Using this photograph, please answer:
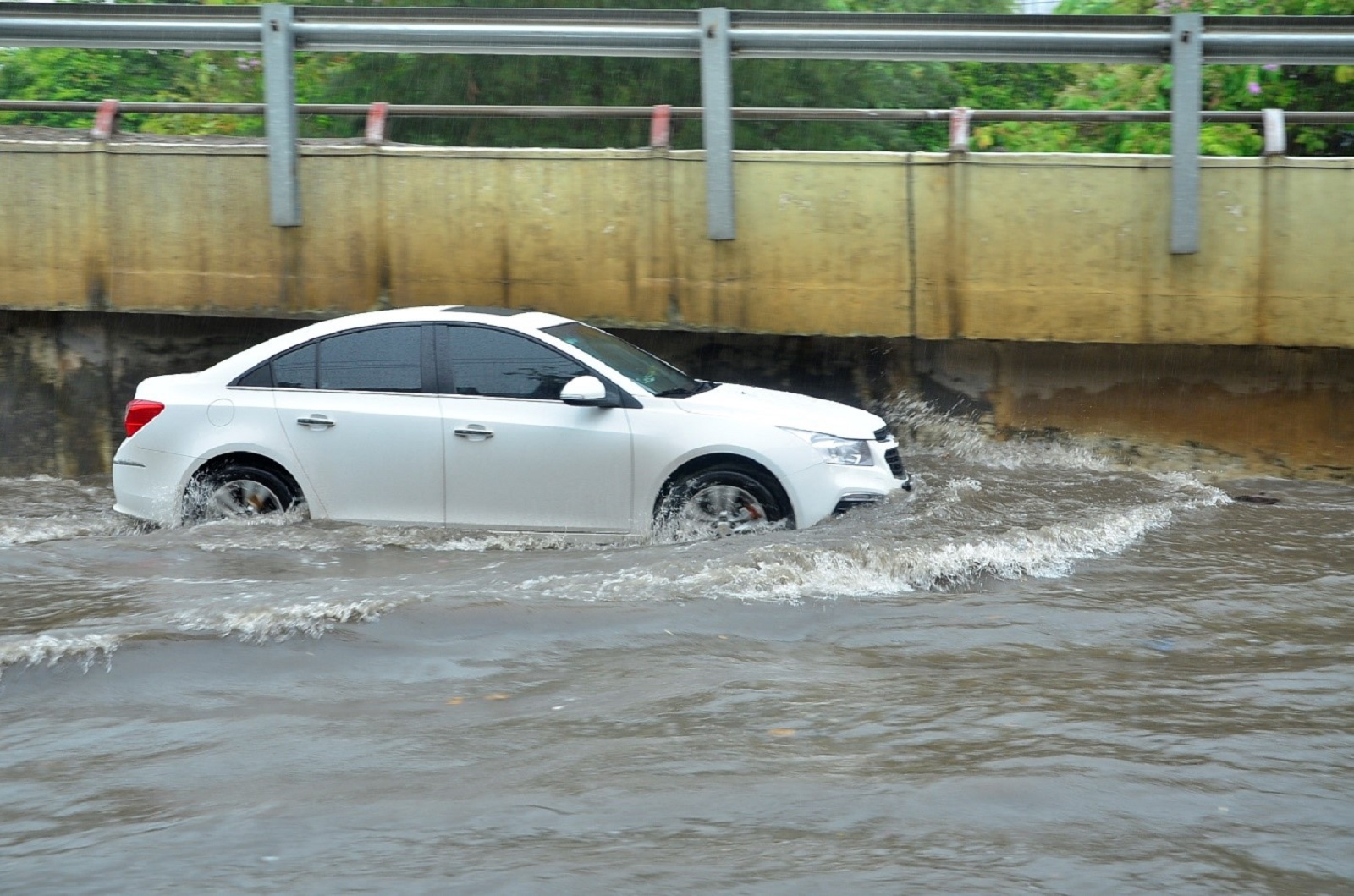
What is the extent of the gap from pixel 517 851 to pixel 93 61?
13047mm

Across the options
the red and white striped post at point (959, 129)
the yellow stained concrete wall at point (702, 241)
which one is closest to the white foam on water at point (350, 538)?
the yellow stained concrete wall at point (702, 241)

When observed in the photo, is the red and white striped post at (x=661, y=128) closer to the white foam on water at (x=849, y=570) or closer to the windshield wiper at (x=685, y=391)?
the windshield wiper at (x=685, y=391)

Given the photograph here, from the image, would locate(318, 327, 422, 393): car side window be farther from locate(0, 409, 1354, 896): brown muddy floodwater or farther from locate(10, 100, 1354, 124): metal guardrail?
locate(10, 100, 1354, 124): metal guardrail

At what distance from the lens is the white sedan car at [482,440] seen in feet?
25.7

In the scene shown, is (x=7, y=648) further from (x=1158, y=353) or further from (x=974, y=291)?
(x=1158, y=353)

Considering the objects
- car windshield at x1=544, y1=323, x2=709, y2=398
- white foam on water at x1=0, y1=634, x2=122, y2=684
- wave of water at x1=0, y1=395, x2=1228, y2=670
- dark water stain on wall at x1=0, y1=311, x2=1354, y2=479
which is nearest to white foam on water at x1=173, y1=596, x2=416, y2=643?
wave of water at x1=0, y1=395, x2=1228, y2=670

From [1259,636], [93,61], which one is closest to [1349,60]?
[1259,636]

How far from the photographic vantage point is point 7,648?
19.1ft

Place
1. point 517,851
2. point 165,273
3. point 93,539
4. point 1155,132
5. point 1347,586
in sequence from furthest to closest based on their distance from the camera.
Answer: point 1155,132 → point 165,273 → point 93,539 → point 1347,586 → point 517,851

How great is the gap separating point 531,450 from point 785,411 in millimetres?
1405

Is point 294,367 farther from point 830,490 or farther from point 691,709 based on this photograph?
point 691,709

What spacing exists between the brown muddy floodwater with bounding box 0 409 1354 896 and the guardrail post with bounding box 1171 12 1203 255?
225 centimetres

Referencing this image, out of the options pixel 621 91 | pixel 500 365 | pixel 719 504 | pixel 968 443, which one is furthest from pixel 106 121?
pixel 968 443

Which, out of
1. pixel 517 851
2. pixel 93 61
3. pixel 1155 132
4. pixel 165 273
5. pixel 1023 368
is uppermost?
pixel 93 61
